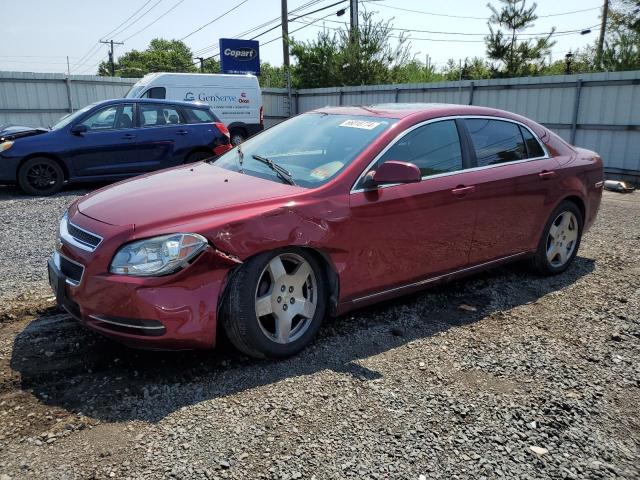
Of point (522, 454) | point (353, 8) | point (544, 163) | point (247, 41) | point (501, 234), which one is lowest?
point (522, 454)

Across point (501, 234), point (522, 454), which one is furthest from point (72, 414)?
point (501, 234)

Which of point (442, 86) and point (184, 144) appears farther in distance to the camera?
point (442, 86)

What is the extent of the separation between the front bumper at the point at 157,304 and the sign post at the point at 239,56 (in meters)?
23.4

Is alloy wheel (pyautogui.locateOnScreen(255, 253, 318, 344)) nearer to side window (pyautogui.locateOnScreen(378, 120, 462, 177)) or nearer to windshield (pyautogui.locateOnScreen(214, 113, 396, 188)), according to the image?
windshield (pyautogui.locateOnScreen(214, 113, 396, 188))

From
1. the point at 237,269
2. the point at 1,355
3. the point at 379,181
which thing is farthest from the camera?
the point at 379,181

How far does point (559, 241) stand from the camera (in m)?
5.32

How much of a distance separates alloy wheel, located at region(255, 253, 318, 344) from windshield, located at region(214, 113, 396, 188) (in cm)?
57

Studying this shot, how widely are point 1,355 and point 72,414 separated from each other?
937mm

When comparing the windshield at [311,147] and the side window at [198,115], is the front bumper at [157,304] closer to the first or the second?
the windshield at [311,147]

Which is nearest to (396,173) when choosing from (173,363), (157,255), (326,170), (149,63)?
(326,170)

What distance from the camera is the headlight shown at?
10.0 feet

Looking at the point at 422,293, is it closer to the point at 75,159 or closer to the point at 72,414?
the point at 72,414

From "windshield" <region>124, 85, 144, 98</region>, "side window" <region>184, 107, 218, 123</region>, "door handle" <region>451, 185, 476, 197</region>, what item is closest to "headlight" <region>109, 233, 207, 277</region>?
"door handle" <region>451, 185, 476, 197</region>

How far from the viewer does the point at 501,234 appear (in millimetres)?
4676
